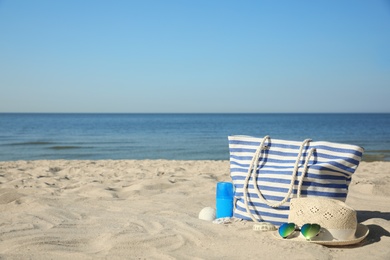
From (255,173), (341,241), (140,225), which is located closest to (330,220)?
(341,241)

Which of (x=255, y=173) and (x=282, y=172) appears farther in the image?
(x=255, y=173)

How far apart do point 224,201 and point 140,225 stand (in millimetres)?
999

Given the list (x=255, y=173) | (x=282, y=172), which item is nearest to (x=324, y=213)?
(x=282, y=172)

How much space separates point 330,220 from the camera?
3.17 metres

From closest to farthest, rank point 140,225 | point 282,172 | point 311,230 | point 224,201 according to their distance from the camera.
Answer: point 311,230 → point 282,172 → point 140,225 → point 224,201

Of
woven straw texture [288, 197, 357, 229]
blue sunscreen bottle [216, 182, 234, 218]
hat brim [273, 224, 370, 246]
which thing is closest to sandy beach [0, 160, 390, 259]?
hat brim [273, 224, 370, 246]

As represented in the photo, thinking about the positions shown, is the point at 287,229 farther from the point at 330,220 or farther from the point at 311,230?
the point at 330,220

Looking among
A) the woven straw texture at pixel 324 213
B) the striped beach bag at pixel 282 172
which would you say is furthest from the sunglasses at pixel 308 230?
the striped beach bag at pixel 282 172

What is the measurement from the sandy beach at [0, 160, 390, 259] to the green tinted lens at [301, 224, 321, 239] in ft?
0.30

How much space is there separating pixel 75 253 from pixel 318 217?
74.9 inches

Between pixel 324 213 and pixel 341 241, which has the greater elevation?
pixel 324 213

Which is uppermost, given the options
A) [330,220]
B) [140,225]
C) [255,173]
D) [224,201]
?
[255,173]

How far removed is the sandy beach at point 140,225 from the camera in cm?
303

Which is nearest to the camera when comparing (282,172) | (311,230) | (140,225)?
(311,230)
